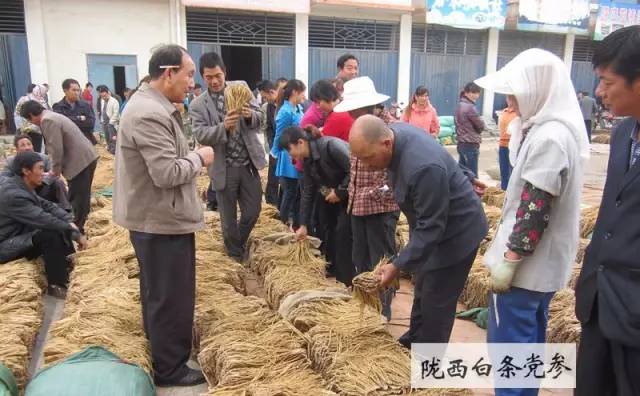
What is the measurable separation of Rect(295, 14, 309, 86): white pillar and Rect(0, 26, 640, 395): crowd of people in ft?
29.9

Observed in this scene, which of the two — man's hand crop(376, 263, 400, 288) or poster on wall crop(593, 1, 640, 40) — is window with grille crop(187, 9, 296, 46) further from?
man's hand crop(376, 263, 400, 288)

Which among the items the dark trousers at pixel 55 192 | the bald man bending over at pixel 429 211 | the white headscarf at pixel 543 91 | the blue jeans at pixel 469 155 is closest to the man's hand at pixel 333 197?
the bald man bending over at pixel 429 211

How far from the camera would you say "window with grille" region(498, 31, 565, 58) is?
16.0 metres

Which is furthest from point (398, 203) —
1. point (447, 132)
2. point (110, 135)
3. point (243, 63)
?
point (243, 63)

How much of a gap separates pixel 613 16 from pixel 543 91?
59.5ft

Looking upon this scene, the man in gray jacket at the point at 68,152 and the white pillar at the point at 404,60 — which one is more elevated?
the white pillar at the point at 404,60

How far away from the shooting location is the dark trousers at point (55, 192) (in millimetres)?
4672

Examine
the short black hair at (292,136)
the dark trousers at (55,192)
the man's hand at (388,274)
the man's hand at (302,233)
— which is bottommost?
the man's hand at (302,233)

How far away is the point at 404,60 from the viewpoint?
14.4 meters

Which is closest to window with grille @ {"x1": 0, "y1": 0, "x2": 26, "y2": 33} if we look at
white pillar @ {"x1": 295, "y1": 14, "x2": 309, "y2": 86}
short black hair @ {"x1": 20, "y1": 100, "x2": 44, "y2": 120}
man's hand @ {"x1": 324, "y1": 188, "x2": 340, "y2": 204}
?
white pillar @ {"x1": 295, "y1": 14, "x2": 309, "y2": 86}

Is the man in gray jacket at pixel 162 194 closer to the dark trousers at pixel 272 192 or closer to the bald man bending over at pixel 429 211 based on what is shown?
the bald man bending over at pixel 429 211

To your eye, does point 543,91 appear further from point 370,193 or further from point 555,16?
point 555,16

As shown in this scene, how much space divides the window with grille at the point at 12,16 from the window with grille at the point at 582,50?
15.7 m

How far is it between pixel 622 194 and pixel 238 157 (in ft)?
10.1
